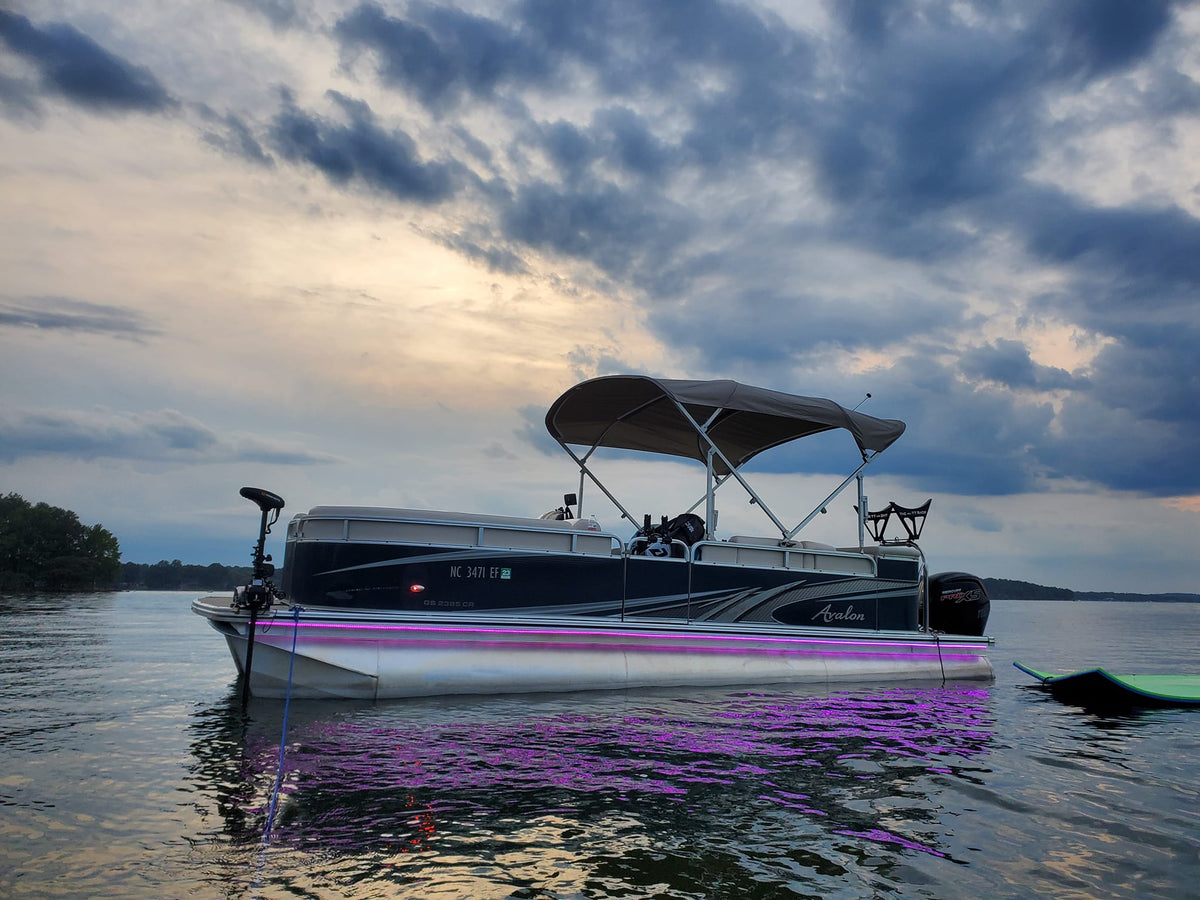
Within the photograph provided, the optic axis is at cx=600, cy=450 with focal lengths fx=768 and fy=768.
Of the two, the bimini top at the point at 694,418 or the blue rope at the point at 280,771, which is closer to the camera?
the blue rope at the point at 280,771

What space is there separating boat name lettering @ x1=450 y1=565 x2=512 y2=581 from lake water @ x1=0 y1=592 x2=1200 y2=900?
1.62 m

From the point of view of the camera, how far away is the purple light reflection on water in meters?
5.50

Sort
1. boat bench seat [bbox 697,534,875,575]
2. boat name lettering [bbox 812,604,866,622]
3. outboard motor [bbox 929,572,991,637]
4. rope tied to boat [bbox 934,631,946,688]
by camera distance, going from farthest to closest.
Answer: outboard motor [bbox 929,572,991,637] < rope tied to boat [bbox 934,631,946,688] < boat name lettering [bbox 812,604,866,622] < boat bench seat [bbox 697,534,875,575]

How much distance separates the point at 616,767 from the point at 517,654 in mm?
3559

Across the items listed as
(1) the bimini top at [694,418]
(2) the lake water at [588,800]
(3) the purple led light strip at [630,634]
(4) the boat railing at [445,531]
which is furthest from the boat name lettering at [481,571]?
(1) the bimini top at [694,418]

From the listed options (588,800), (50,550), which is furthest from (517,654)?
(50,550)

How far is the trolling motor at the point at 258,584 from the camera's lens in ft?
29.3

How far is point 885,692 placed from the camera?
40.3 ft

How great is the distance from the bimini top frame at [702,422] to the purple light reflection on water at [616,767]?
157 inches

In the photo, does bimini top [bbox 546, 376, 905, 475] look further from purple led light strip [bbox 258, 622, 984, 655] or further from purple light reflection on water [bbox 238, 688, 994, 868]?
purple light reflection on water [bbox 238, 688, 994, 868]

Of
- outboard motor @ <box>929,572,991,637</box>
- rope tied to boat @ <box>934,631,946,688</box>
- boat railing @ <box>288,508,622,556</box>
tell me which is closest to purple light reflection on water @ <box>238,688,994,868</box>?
boat railing @ <box>288,508,622,556</box>

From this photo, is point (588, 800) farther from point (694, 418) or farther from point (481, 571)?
point (694, 418)

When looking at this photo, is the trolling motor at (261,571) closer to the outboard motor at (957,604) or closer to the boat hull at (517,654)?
the boat hull at (517,654)

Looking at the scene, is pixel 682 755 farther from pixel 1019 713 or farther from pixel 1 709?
pixel 1 709
